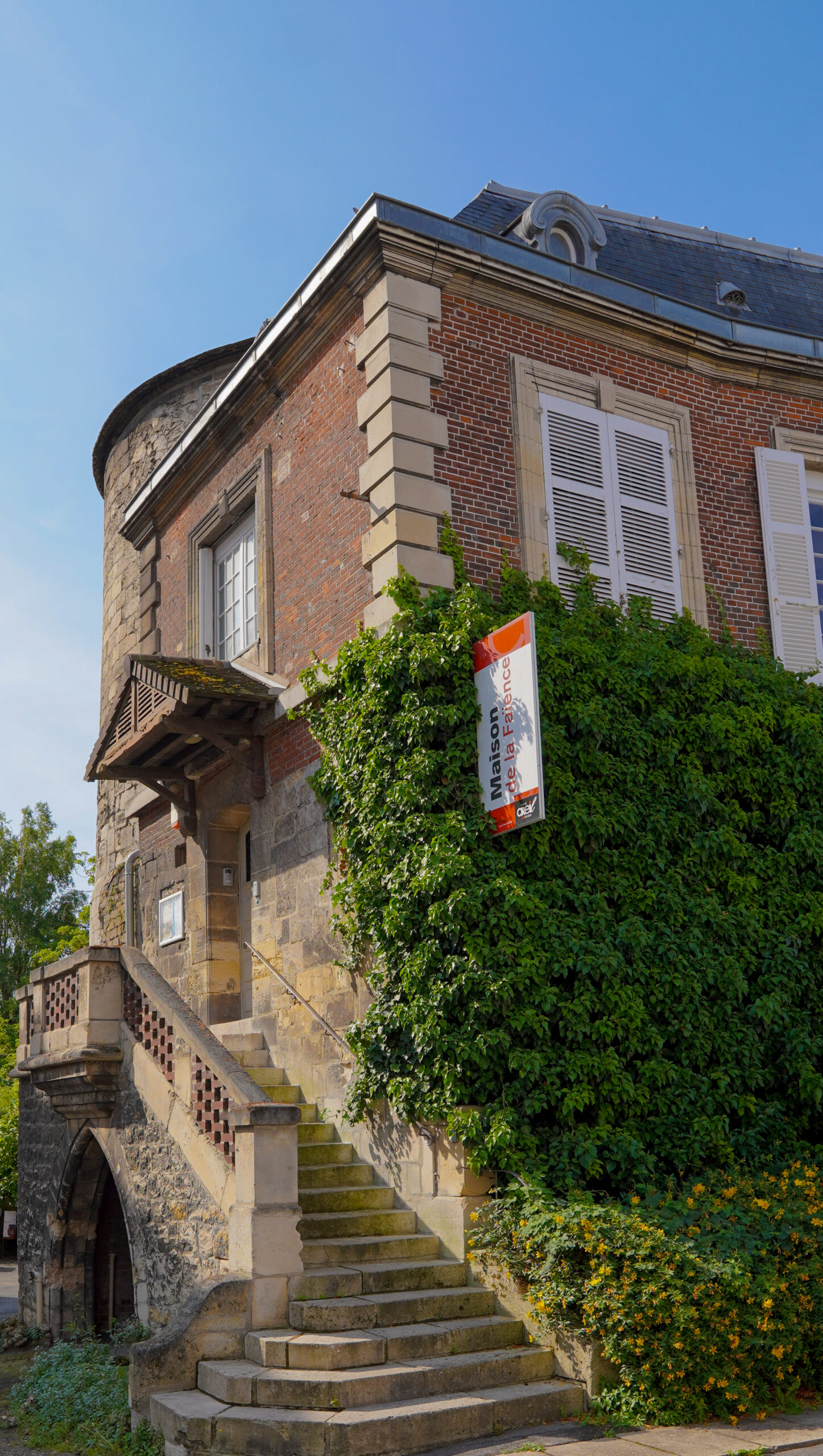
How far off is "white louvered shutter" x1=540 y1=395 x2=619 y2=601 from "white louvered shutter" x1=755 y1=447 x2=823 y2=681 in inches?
64.7

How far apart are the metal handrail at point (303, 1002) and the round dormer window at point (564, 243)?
688 centimetres

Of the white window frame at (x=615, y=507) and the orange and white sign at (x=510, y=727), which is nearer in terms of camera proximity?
the orange and white sign at (x=510, y=727)

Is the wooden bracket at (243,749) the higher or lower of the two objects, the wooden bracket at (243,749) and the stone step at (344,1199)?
the higher

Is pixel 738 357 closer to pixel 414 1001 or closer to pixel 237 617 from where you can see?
pixel 237 617

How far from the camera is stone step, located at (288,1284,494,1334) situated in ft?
22.4

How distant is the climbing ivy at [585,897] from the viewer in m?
7.92

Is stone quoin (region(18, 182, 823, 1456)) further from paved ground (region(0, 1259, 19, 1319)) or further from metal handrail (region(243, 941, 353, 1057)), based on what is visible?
paved ground (region(0, 1259, 19, 1319))

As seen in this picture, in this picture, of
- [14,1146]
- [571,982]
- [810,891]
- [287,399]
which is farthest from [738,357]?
[14,1146]

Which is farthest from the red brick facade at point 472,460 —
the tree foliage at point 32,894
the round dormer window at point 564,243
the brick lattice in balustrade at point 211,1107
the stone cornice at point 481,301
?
the tree foliage at point 32,894

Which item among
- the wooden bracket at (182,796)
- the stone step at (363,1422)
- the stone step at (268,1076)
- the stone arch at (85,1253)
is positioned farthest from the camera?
the wooden bracket at (182,796)

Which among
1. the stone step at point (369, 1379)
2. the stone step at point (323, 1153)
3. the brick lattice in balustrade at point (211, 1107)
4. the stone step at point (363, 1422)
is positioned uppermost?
the brick lattice in balustrade at point (211, 1107)

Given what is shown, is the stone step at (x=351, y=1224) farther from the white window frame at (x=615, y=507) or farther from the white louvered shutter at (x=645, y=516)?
the white louvered shutter at (x=645, y=516)

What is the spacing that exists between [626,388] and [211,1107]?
6740 mm

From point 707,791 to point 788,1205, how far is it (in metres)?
3.04
